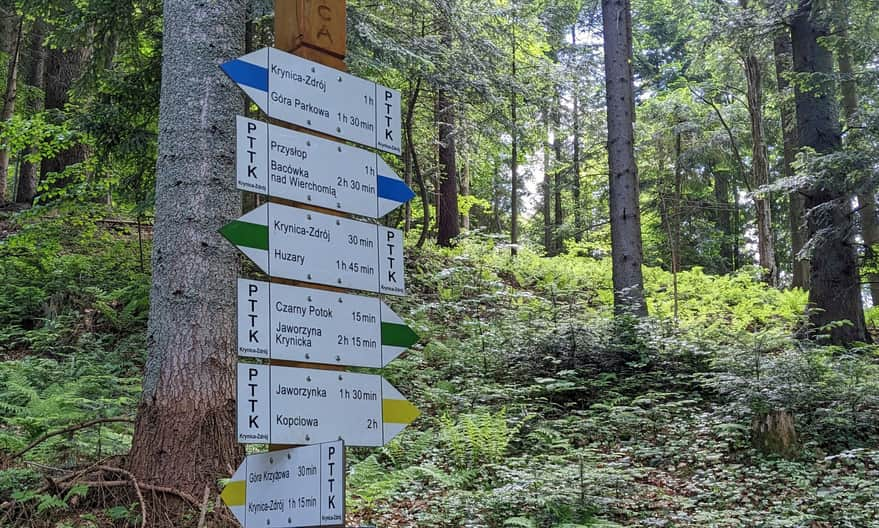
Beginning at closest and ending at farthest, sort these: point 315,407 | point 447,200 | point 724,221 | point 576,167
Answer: point 315,407 → point 447,200 → point 576,167 → point 724,221

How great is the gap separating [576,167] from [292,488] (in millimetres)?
17563

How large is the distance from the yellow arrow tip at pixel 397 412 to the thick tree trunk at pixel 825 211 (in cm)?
733

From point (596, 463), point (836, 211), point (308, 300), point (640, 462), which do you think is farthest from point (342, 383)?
point (836, 211)

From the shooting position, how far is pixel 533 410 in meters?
6.86

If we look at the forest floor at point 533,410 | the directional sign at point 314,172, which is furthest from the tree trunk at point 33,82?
the directional sign at point 314,172

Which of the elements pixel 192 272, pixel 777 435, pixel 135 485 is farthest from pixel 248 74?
pixel 777 435

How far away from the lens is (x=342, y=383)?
245cm

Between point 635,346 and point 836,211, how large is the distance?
3287 millimetres

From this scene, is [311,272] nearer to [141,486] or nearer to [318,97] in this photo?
[318,97]

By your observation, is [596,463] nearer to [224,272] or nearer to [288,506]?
[224,272]

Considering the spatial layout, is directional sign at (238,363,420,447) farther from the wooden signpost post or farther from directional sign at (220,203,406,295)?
directional sign at (220,203,406,295)

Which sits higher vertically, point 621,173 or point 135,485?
point 621,173

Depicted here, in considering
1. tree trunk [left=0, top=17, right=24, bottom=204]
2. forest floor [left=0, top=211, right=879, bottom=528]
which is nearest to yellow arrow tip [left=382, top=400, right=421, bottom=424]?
forest floor [left=0, top=211, right=879, bottom=528]

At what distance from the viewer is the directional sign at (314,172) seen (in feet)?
7.82
